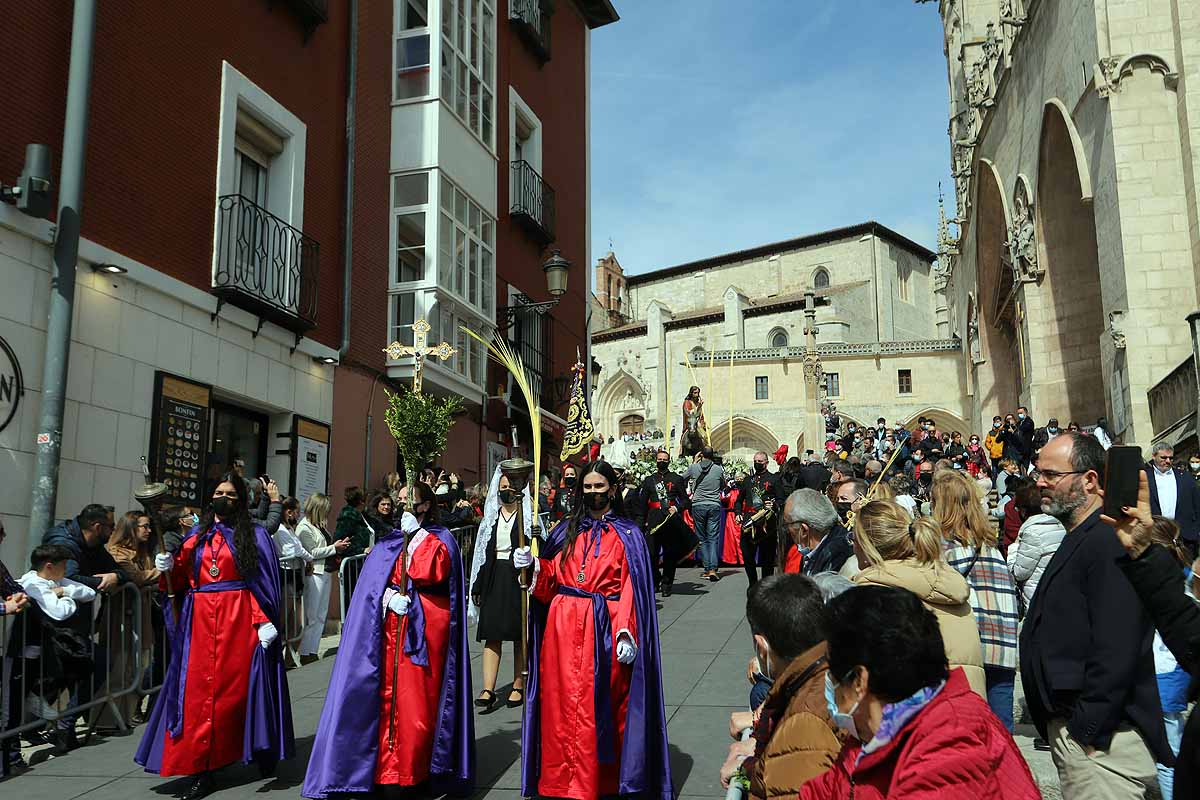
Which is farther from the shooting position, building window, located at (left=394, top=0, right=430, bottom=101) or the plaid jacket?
building window, located at (left=394, top=0, right=430, bottom=101)

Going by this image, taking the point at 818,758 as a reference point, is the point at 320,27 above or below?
above

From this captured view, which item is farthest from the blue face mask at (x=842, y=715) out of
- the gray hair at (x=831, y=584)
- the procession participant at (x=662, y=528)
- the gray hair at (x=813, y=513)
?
the procession participant at (x=662, y=528)

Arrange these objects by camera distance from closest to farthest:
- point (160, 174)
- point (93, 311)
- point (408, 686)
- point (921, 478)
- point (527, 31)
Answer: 1. point (408, 686)
2. point (93, 311)
3. point (160, 174)
4. point (921, 478)
5. point (527, 31)

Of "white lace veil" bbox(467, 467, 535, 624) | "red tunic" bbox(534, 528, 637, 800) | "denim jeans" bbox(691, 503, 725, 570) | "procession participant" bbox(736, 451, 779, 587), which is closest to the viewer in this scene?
"red tunic" bbox(534, 528, 637, 800)

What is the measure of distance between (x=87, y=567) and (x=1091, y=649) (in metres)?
7.20

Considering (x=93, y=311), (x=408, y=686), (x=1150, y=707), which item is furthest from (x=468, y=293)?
(x=1150, y=707)

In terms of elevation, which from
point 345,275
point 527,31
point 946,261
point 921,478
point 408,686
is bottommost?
point 408,686

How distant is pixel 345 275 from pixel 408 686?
9.99m

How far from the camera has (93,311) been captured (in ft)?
33.7

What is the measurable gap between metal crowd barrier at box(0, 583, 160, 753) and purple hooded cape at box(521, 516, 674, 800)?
347cm

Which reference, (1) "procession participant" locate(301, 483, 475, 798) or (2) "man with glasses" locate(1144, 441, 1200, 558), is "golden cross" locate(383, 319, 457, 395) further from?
(2) "man with glasses" locate(1144, 441, 1200, 558)

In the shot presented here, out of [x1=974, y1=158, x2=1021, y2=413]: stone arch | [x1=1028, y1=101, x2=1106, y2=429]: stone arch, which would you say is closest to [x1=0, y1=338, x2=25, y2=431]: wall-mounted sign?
[x1=1028, y1=101, x2=1106, y2=429]: stone arch

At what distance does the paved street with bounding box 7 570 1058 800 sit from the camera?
244 inches

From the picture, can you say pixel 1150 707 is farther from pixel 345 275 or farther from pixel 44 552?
pixel 345 275
